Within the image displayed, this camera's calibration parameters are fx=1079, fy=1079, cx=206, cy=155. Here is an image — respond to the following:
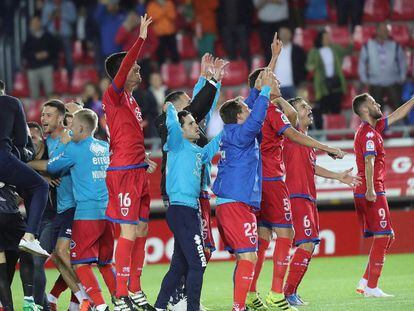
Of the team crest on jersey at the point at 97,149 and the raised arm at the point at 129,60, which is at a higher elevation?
the raised arm at the point at 129,60

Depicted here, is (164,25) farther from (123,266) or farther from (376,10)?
(123,266)

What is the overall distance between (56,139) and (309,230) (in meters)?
2.84

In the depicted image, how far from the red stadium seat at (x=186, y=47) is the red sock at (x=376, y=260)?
398 inches

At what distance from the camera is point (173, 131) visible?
9727 millimetres

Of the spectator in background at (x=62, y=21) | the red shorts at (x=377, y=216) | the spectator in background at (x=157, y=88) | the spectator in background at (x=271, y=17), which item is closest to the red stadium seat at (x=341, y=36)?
the spectator in background at (x=271, y=17)

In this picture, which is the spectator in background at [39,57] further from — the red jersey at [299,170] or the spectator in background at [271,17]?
the red jersey at [299,170]

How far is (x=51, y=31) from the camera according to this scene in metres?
21.9

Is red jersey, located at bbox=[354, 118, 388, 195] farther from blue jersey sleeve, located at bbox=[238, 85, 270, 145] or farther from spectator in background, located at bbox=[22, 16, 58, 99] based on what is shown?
spectator in background, located at bbox=[22, 16, 58, 99]

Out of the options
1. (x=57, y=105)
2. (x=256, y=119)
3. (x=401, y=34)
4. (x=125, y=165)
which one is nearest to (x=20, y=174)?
(x=125, y=165)

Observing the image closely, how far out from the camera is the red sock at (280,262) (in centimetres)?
1077

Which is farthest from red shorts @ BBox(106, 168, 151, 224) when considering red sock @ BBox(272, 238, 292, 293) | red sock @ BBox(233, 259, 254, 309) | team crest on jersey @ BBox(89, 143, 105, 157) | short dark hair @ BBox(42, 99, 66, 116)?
red sock @ BBox(272, 238, 292, 293)

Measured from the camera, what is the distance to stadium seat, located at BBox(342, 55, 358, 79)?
2038 cm

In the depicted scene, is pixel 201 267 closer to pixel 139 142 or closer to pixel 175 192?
pixel 175 192

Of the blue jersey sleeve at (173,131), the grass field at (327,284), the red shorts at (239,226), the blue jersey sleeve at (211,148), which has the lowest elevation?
the grass field at (327,284)
